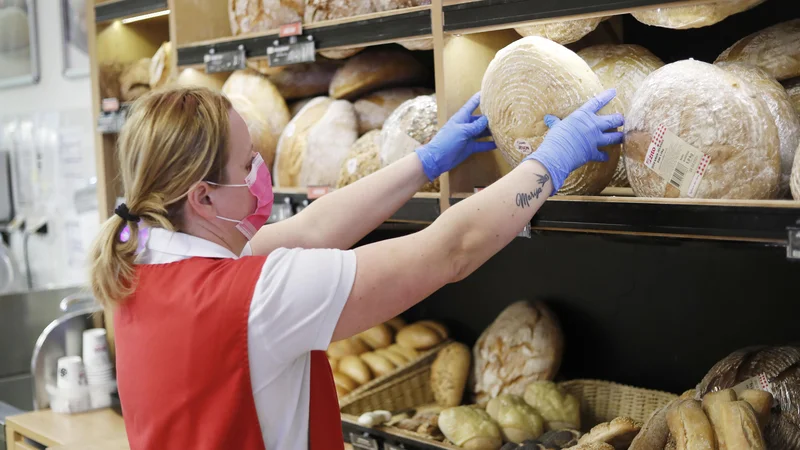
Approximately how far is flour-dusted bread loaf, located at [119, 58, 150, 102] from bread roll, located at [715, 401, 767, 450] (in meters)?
2.47

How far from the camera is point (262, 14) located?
2650 mm

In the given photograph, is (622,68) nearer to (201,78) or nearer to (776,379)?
(776,379)

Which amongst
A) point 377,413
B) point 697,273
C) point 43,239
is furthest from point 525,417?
point 43,239

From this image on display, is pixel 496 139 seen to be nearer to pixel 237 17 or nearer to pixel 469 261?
pixel 469 261

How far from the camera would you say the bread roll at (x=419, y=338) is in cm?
267

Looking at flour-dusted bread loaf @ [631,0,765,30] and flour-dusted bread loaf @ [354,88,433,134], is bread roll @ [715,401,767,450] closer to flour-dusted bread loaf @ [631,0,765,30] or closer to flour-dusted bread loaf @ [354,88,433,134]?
flour-dusted bread loaf @ [631,0,765,30]

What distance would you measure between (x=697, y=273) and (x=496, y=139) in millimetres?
701

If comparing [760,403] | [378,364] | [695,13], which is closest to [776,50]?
[695,13]

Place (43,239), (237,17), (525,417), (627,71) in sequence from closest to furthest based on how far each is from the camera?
1. (627,71)
2. (525,417)
3. (237,17)
4. (43,239)

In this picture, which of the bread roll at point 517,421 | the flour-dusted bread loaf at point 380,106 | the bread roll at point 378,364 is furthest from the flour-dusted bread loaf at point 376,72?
the bread roll at point 517,421

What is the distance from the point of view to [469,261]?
5.26 ft

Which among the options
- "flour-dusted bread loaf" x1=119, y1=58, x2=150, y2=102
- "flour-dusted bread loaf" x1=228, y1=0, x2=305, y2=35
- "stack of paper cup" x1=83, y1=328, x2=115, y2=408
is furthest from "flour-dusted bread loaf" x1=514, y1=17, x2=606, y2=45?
"stack of paper cup" x1=83, y1=328, x2=115, y2=408

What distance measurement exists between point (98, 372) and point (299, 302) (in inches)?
77.0

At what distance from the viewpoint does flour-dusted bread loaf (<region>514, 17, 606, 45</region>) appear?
1.97 meters
